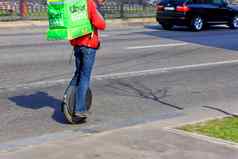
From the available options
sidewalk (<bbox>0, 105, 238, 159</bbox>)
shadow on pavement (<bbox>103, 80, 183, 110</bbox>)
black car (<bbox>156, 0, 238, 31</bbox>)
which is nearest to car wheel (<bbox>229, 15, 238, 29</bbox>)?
black car (<bbox>156, 0, 238, 31</bbox>)

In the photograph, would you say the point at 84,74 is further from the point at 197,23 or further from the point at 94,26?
the point at 197,23

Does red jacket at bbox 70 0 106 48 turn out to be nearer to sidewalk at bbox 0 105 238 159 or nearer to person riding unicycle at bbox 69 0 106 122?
person riding unicycle at bbox 69 0 106 122

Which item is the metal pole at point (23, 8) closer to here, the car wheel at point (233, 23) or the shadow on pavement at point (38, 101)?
the car wheel at point (233, 23)

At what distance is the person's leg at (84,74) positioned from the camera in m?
7.65

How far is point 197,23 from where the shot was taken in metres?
26.4

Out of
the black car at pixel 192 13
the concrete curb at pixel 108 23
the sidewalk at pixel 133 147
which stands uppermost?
the sidewalk at pixel 133 147

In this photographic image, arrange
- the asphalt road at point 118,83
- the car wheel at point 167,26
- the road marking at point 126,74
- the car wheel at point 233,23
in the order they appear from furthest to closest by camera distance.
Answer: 1. the car wheel at point 233,23
2. the car wheel at point 167,26
3. the road marking at point 126,74
4. the asphalt road at point 118,83

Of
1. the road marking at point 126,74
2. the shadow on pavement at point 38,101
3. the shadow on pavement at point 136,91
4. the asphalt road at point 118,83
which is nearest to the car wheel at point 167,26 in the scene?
the asphalt road at point 118,83

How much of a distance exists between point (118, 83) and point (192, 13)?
1535cm

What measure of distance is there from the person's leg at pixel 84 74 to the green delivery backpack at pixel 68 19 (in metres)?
0.32

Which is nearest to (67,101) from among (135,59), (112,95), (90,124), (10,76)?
(90,124)

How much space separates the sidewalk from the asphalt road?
588 mm

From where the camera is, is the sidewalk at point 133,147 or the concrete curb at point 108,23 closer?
the sidewalk at point 133,147

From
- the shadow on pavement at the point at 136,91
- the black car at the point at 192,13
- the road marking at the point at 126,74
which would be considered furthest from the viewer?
the black car at the point at 192,13
